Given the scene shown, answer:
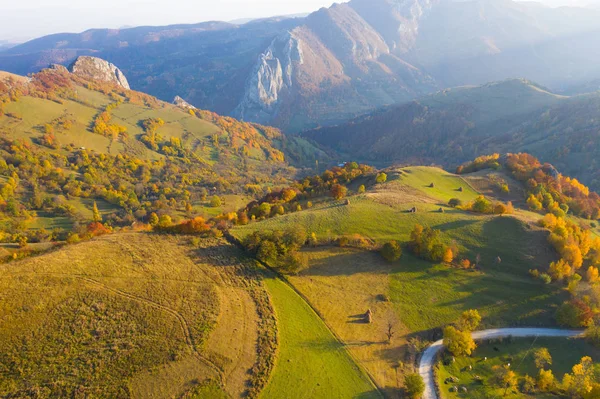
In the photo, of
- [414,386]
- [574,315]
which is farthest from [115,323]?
[574,315]

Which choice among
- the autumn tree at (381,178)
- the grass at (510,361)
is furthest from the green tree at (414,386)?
the autumn tree at (381,178)

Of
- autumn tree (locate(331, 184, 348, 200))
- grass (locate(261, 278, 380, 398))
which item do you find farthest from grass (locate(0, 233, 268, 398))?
autumn tree (locate(331, 184, 348, 200))

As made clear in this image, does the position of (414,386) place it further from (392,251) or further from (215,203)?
(215,203)

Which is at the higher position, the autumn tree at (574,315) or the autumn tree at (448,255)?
the autumn tree at (448,255)

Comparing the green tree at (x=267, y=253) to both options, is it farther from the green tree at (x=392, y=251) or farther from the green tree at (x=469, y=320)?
the green tree at (x=469, y=320)

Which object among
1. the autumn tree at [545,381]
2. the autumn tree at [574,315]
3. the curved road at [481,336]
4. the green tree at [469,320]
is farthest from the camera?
the autumn tree at [574,315]

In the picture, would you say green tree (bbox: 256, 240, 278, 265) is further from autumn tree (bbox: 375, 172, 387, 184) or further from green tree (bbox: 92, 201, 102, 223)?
green tree (bbox: 92, 201, 102, 223)

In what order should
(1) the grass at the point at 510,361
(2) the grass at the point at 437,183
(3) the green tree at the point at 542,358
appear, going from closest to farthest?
(1) the grass at the point at 510,361
(3) the green tree at the point at 542,358
(2) the grass at the point at 437,183
